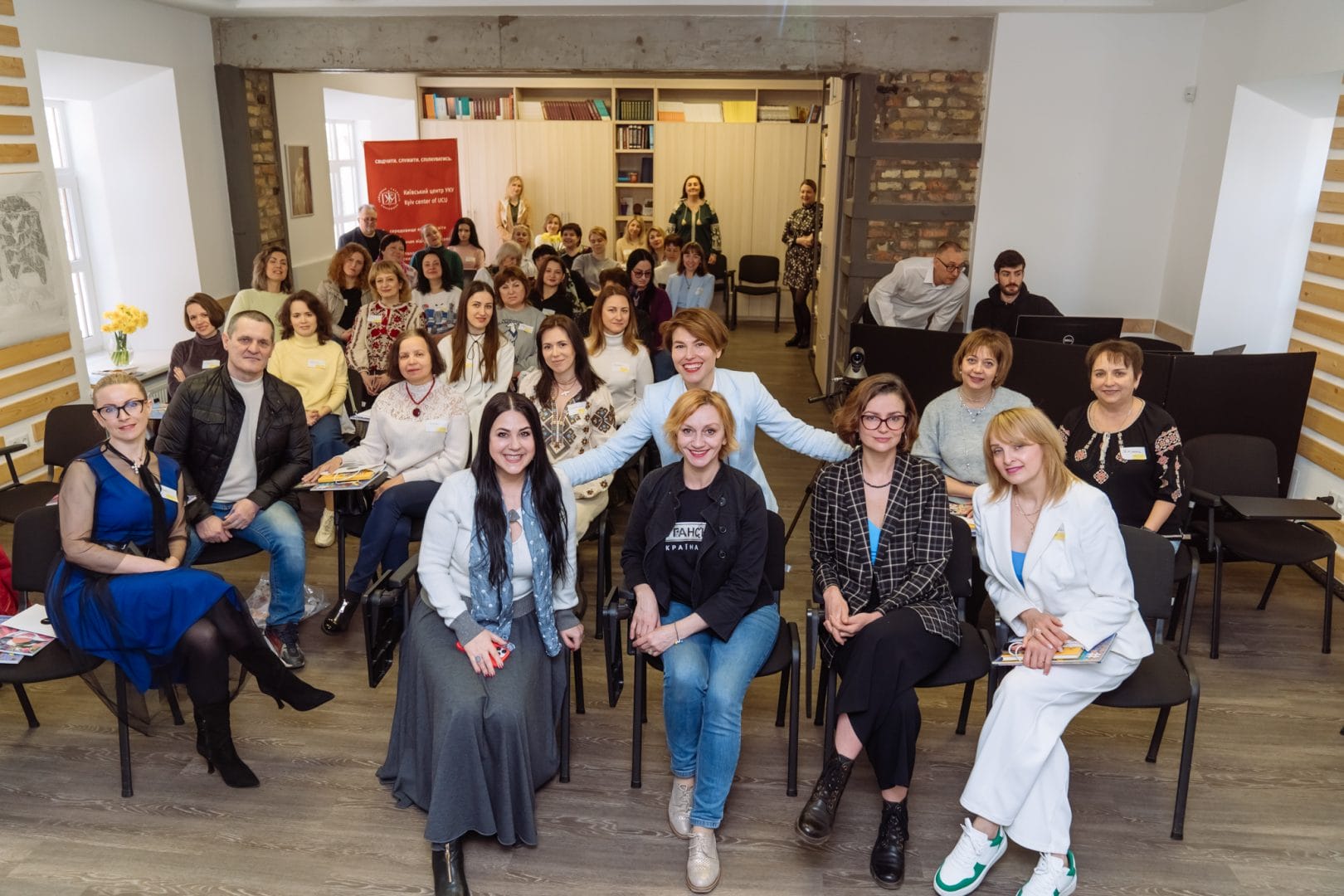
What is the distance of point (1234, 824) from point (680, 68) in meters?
6.14

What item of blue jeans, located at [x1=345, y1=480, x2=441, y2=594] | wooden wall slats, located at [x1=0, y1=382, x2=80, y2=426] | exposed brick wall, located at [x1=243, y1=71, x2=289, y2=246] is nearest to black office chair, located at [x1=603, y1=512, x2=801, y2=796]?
blue jeans, located at [x1=345, y1=480, x2=441, y2=594]

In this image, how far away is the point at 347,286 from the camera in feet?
23.8

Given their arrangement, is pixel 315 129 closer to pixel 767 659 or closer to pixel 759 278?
pixel 759 278

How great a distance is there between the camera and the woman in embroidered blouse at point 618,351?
5406 millimetres

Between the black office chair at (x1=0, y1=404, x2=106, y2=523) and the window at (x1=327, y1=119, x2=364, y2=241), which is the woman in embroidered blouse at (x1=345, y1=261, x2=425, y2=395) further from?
the window at (x1=327, y1=119, x2=364, y2=241)

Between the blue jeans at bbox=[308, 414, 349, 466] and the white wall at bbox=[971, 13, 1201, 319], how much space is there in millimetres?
4755

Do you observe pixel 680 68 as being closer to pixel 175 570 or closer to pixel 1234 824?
pixel 175 570

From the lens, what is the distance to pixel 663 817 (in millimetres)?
→ 3395

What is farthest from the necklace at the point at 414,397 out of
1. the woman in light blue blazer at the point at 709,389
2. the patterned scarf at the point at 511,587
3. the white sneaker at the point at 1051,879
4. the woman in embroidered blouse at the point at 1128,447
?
the white sneaker at the point at 1051,879

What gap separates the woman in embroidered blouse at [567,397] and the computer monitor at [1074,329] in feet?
9.17

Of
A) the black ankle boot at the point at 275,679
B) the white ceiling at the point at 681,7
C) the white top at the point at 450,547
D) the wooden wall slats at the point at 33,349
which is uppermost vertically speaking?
the white ceiling at the point at 681,7

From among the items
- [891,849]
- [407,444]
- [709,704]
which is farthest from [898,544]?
[407,444]

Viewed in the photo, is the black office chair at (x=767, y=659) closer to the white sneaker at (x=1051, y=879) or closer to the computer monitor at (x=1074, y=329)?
the white sneaker at (x=1051, y=879)

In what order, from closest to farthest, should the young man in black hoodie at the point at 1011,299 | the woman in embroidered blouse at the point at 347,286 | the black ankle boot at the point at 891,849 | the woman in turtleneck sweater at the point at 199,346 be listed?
the black ankle boot at the point at 891,849 → the woman in turtleneck sweater at the point at 199,346 → the young man in black hoodie at the point at 1011,299 → the woman in embroidered blouse at the point at 347,286
